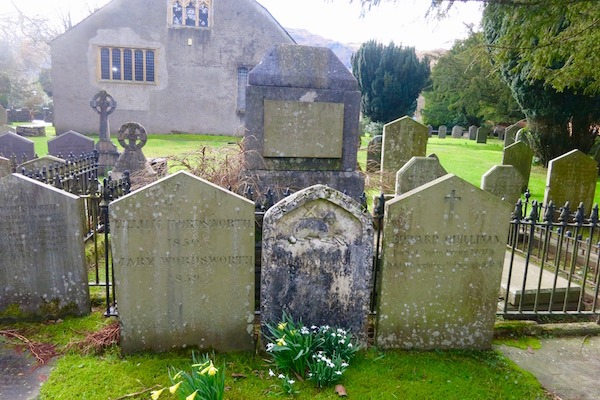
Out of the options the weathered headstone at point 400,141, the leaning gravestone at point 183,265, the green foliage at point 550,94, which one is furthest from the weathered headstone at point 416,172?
the leaning gravestone at point 183,265

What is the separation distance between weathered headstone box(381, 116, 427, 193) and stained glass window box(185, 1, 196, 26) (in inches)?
685

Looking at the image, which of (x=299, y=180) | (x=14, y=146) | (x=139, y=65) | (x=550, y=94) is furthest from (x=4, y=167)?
(x=139, y=65)

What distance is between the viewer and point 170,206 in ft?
12.1

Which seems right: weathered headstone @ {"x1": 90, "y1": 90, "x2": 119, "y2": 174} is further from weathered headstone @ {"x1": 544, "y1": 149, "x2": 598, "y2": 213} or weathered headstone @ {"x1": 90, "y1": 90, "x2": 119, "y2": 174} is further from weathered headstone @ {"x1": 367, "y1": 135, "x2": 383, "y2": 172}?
weathered headstone @ {"x1": 544, "y1": 149, "x2": 598, "y2": 213}

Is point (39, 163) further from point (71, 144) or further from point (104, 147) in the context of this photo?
point (104, 147)

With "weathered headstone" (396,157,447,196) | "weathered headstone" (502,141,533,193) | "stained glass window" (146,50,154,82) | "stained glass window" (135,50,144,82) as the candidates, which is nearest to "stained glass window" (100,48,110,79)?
"stained glass window" (135,50,144,82)

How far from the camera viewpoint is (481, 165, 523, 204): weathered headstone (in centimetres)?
815

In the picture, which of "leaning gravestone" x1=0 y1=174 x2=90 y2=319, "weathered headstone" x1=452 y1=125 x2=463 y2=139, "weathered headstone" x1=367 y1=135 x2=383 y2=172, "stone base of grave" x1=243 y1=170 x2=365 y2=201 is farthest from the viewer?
"weathered headstone" x1=452 y1=125 x2=463 y2=139

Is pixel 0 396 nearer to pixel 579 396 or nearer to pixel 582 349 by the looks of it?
pixel 579 396

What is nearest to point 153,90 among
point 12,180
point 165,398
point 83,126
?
point 83,126

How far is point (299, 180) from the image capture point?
6.42 m

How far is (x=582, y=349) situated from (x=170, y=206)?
13.4ft

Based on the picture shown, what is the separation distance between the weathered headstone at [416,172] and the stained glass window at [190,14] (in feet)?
69.0

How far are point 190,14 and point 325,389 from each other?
2537cm
